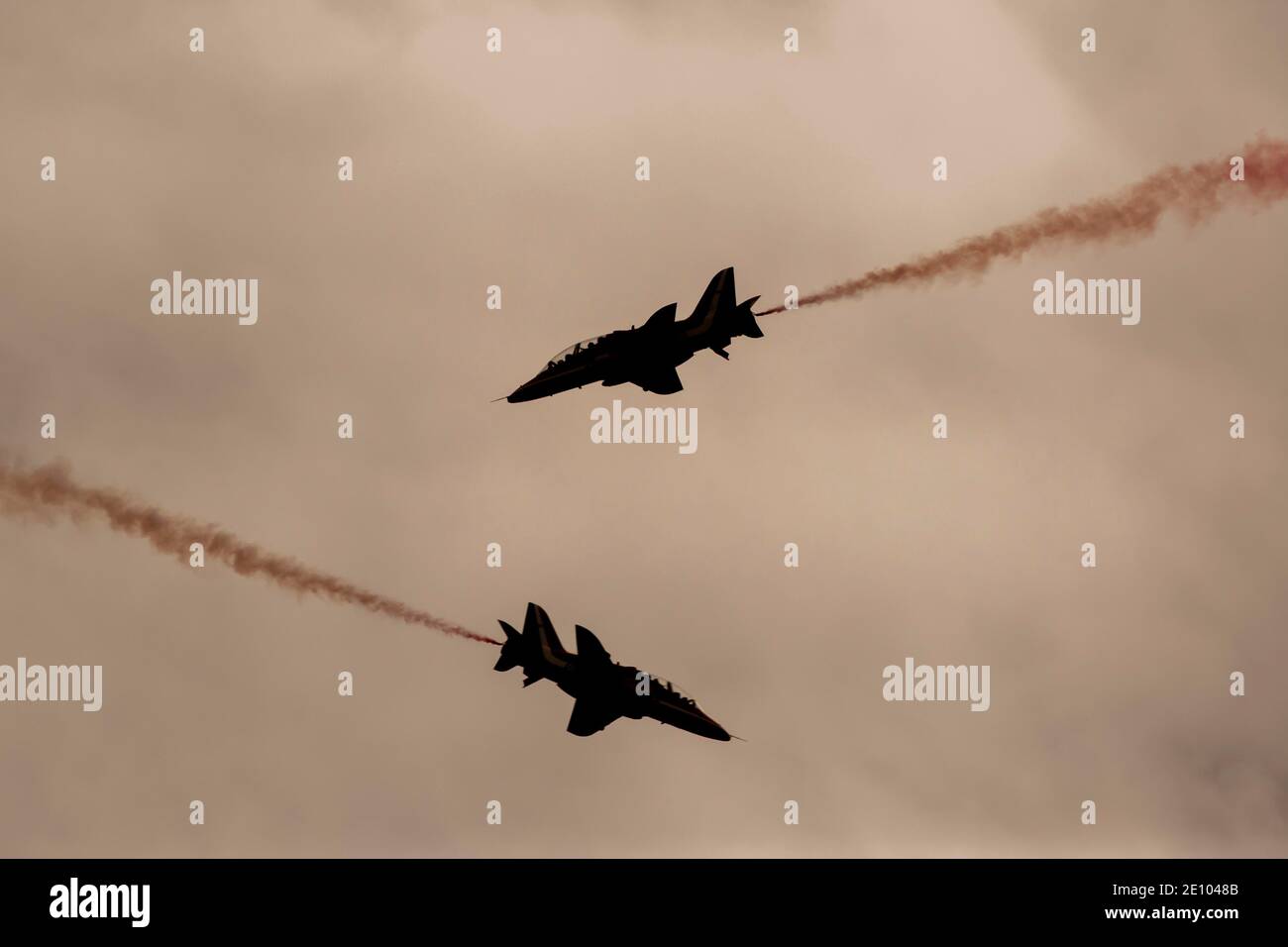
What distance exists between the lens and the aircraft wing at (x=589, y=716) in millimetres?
119250

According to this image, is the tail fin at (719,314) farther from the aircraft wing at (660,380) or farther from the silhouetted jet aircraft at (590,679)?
the silhouetted jet aircraft at (590,679)

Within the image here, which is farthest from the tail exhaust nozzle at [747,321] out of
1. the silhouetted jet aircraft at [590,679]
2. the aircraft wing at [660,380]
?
the silhouetted jet aircraft at [590,679]

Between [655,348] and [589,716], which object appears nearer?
[655,348]

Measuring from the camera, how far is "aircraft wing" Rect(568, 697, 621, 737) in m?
119

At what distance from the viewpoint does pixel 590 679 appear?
118 meters

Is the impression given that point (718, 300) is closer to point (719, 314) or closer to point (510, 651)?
point (719, 314)

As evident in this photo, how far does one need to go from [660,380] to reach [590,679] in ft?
52.5

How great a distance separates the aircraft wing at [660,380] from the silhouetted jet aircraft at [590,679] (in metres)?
13.1

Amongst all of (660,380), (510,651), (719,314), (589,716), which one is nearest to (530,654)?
(510,651)
